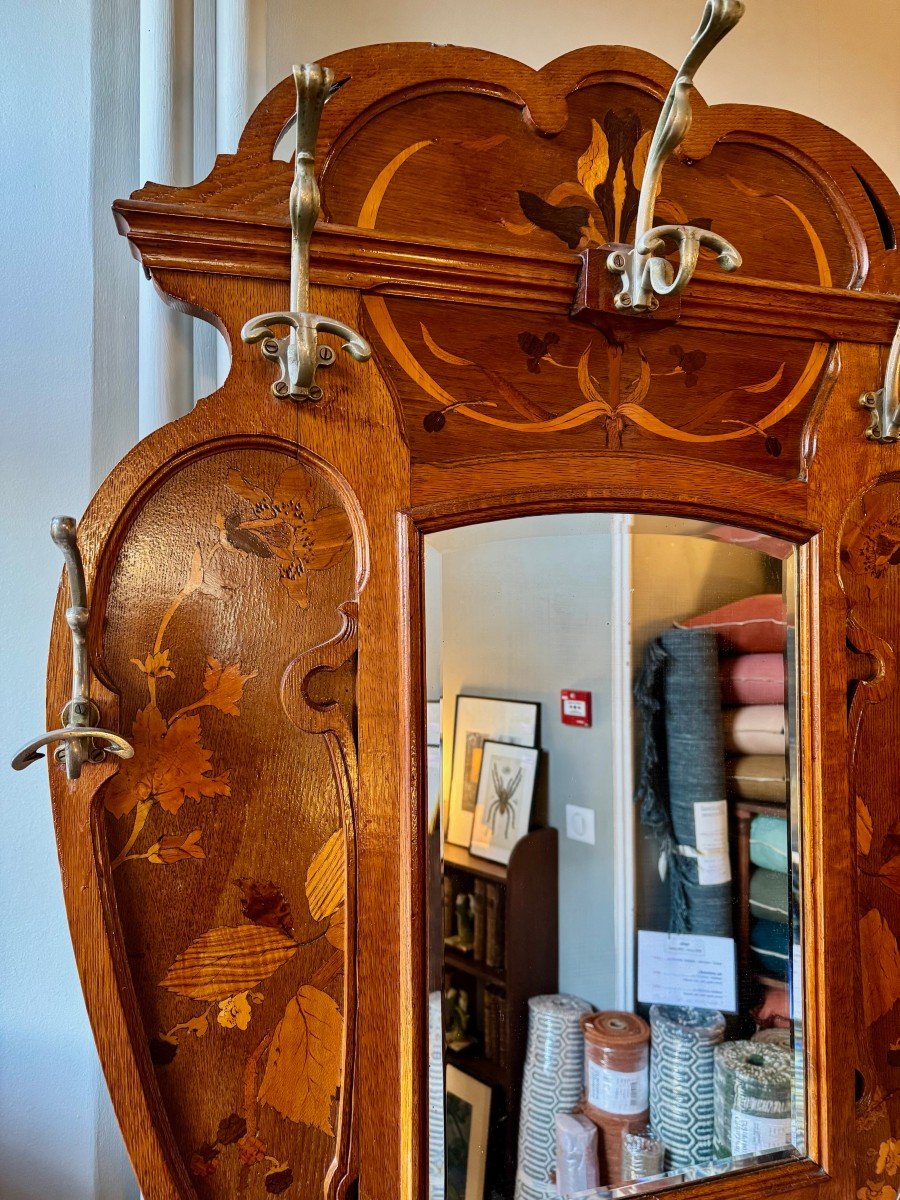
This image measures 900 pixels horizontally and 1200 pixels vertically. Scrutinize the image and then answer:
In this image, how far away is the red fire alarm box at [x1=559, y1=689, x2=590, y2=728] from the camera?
70 centimetres

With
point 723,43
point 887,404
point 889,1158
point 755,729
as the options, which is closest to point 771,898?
point 755,729

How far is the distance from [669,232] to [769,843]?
49 cm

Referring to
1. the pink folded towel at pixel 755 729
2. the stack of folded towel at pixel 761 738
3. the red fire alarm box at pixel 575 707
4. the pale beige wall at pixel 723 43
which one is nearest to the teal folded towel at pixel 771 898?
the stack of folded towel at pixel 761 738

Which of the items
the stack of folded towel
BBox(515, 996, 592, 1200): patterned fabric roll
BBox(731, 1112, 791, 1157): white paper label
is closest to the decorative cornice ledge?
the stack of folded towel

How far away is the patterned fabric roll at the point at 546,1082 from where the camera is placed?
658 mm

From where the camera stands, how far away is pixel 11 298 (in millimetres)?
676

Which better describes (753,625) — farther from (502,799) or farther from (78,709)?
(78,709)

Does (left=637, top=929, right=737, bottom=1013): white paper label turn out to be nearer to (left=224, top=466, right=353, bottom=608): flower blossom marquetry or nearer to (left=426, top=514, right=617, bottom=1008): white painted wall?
(left=426, top=514, right=617, bottom=1008): white painted wall

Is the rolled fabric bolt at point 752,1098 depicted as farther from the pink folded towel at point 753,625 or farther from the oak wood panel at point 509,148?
the oak wood panel at point 509,148

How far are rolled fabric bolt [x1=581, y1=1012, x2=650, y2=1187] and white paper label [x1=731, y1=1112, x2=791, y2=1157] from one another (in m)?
0.08

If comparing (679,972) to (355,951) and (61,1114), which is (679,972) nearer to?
(355,951)

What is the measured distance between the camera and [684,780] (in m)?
0.73

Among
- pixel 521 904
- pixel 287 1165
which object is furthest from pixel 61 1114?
pixel 521 904

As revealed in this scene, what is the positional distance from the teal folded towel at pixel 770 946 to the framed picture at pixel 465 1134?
254 millimetres
